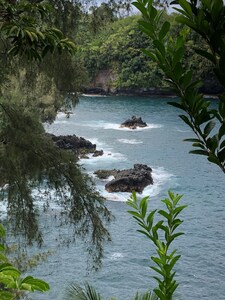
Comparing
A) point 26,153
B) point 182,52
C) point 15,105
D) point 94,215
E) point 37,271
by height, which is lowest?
point 37,271

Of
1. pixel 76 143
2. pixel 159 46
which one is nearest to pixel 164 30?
pixel 159 46

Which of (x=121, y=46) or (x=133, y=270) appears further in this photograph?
(x=121, y=46)

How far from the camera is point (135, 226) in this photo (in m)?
15.4

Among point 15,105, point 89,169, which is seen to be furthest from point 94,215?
point 89,169

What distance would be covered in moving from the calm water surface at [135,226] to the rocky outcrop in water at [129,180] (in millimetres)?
336

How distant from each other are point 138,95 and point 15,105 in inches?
1555

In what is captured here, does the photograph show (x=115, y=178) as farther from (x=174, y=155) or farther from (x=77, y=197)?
(x=77, y=197)

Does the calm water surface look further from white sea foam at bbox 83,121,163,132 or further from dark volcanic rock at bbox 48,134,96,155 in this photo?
dark volcanic rock at bbox 48,134,96,155

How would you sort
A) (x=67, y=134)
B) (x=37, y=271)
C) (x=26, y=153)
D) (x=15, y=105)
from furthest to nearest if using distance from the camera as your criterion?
1. (x=67, y=134)
2. (x=37, y=271)
3. (x=15, y=105)
4. (x=26, y=153)

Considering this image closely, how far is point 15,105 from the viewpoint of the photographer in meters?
6.82

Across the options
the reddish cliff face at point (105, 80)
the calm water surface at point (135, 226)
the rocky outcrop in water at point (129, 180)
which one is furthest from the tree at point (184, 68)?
the reddish cliff face at point (105, 80)

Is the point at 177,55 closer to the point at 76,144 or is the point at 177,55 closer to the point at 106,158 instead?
the point at 106,158

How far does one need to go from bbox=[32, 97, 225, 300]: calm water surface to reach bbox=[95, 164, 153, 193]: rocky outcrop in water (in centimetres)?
34

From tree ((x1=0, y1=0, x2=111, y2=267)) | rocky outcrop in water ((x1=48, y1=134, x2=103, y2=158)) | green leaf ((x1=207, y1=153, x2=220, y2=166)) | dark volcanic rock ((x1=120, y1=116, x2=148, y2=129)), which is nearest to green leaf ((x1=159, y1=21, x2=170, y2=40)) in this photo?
green leaf ((x1=207, y1=153, x2=220, y2=166))
